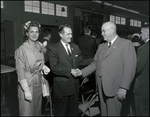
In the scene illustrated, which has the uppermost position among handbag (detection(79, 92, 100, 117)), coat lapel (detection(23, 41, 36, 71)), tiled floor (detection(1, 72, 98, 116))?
coat lapel (detection(23, 41, 36, 71))

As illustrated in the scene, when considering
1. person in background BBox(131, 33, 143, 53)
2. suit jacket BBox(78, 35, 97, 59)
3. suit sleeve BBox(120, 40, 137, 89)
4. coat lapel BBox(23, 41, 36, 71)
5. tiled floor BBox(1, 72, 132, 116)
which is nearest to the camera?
suit sleeve BBox(120, 40, 137, 89)

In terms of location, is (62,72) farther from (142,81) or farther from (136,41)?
(136,41)

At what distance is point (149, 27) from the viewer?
2477 millimetres

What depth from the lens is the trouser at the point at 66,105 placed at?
7.96 ft

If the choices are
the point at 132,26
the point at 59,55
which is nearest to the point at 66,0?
the point at 59,55

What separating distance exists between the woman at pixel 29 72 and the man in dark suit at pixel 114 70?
83 cm

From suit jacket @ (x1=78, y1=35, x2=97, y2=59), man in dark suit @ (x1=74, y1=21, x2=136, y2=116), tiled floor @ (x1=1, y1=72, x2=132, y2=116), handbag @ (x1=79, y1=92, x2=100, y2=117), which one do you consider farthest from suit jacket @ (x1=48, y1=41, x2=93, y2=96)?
suit jacket @ (x1=78, y1=35, x2=97, y2=59)

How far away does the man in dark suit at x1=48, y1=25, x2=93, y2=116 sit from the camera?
7.75 feet

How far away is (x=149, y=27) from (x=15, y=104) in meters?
3.45

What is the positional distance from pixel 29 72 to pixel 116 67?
114cm

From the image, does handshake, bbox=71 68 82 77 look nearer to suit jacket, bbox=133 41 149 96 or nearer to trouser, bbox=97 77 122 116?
trouser, bbox=97 77 122 116

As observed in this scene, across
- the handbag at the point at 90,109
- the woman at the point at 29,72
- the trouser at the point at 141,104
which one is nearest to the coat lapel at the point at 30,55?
the woman at the point at 29,72

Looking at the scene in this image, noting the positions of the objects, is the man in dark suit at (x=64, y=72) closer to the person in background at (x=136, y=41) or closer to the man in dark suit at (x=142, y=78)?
the man in dark suit at (x=142, y=78)

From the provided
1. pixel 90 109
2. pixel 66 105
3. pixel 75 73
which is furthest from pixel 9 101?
pixel 75 73
